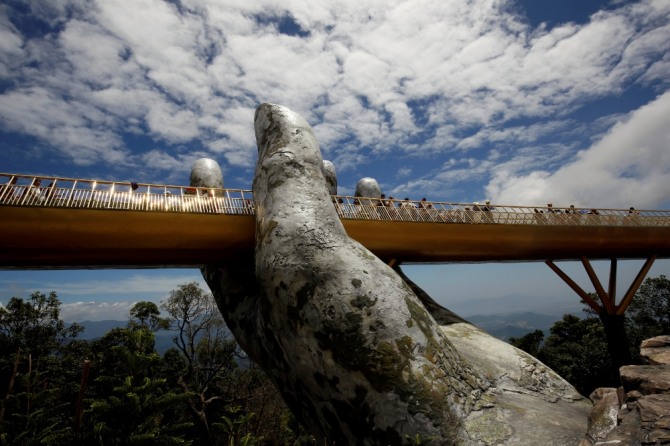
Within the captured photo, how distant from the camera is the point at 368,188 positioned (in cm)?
1966

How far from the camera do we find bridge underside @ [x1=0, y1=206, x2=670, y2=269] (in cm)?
924

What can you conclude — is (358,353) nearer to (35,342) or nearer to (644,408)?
(644,408)

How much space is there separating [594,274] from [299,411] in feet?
52.5

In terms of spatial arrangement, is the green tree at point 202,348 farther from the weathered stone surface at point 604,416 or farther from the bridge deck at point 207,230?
the weathered stone surface at point 604,416

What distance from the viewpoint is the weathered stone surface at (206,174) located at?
15992 mm

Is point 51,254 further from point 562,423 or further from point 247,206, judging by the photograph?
point 562,423

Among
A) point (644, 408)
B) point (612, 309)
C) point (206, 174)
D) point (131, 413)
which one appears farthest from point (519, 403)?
point (206, 174)

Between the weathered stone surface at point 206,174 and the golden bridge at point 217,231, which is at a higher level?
the weathered stone surface at point 206,174

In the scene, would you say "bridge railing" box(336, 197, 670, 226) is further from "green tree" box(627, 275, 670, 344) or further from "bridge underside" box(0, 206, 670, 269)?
"green tree" box(627, 275, 670, 344)

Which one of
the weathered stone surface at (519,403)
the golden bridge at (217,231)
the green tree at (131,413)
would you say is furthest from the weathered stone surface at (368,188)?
the green tree at (131,413)

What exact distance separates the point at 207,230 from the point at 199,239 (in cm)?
37

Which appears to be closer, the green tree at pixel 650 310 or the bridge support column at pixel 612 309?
the bridge support column at pixel 612 309

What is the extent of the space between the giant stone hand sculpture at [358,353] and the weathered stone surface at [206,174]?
23.3ft

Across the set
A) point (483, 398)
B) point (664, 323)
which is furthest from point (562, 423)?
point (664, 323)
